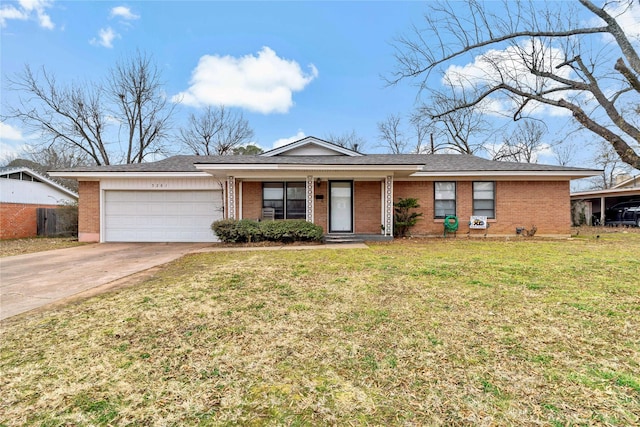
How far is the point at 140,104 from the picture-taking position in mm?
22625

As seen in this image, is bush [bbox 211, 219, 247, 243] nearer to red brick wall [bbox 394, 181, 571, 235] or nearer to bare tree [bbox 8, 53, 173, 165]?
red brick wall [bbox 394, 181, 571, 235]

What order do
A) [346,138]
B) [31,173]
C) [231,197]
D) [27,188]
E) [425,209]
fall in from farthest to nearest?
[346,138], [31,173], [27,188], [425,209], [231,197]

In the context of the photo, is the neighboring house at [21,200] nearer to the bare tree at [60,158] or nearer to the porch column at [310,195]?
the bare tree at [60,158]

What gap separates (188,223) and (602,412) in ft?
43.0

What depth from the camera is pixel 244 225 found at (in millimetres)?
11016

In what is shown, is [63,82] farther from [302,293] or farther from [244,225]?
[302,293]

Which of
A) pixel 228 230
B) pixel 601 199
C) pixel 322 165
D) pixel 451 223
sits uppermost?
pixel 322 165

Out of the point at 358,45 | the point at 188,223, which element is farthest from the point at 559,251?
the point at 188,223

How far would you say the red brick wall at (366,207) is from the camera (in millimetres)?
12570

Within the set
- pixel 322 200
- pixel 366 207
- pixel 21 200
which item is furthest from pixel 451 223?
pixel 21 200

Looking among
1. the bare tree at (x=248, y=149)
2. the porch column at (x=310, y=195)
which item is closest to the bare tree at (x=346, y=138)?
the bare tree at (x=248, y=149)

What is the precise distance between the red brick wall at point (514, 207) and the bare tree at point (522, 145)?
18087 mm

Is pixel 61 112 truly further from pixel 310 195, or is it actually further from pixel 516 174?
pixel 516 174

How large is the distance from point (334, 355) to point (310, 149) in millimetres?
11930
